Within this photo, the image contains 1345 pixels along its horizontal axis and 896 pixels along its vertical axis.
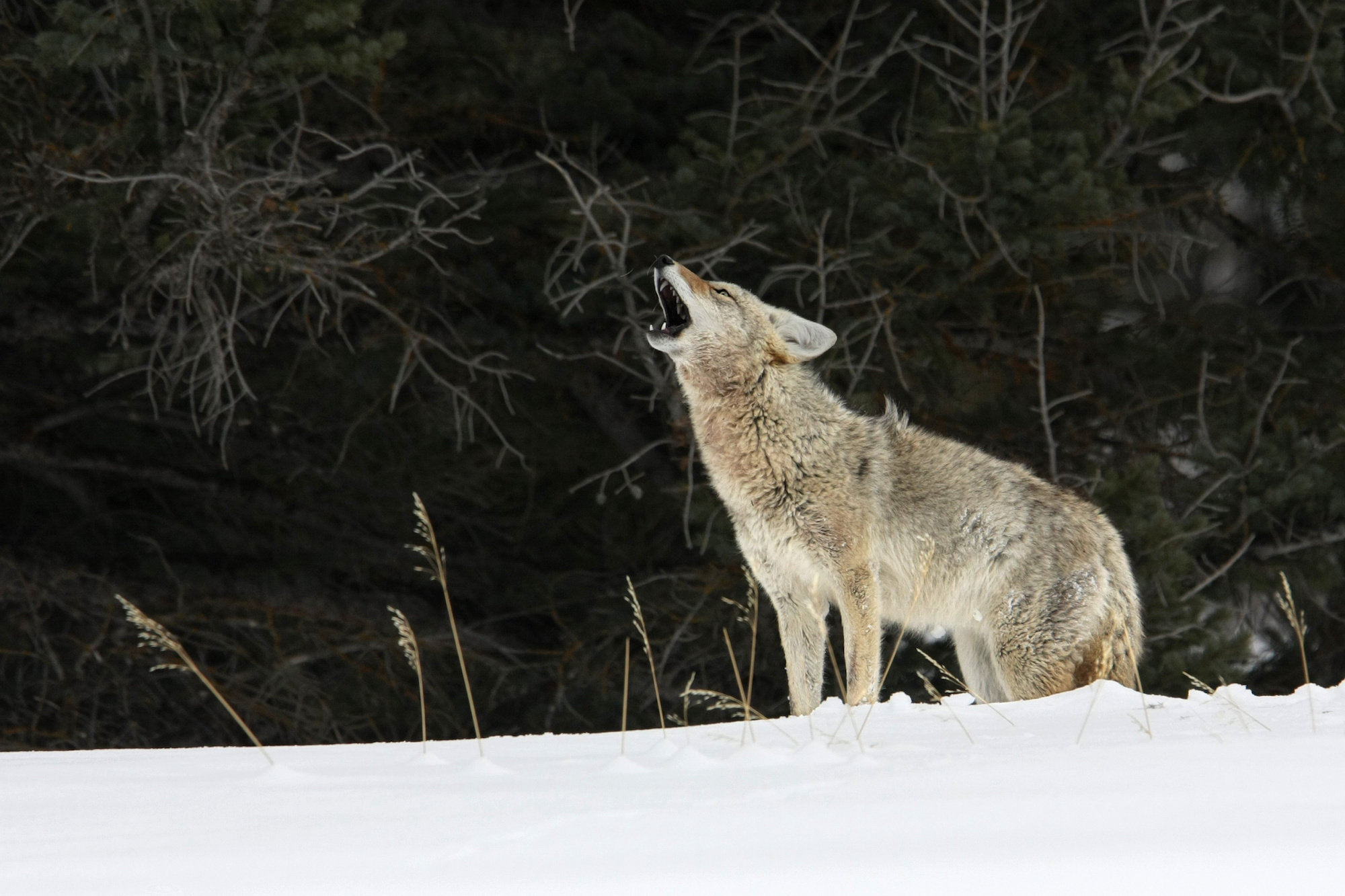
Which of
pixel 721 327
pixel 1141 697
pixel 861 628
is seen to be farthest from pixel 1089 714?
pixel 721 327

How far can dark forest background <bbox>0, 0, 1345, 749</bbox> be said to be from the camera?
8258mm

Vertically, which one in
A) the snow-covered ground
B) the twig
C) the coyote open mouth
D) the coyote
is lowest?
the twig

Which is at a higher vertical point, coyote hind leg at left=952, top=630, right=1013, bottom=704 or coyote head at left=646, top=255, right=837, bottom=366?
coyote head at left=646, top=255, right=837, bottom=366

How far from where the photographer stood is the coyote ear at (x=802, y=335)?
6.82 meters

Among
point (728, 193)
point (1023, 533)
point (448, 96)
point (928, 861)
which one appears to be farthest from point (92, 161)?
point (928, 861)

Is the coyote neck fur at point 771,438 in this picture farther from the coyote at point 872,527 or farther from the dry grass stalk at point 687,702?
the dry grass stalk at point 687,702

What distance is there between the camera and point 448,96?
995cm

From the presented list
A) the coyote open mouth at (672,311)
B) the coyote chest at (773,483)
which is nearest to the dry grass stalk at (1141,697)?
the coyote chest at (773,483)

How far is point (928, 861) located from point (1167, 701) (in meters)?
2.55

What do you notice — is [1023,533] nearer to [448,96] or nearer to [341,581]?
[448,96]

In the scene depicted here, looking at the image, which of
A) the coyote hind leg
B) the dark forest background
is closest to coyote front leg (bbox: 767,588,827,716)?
the coyote hind leg

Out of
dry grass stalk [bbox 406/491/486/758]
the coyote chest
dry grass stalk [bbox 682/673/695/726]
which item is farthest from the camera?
the coyote chest

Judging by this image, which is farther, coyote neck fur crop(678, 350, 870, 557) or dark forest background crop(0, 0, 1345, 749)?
dark forest background crop(0, 0, 1345, 749)

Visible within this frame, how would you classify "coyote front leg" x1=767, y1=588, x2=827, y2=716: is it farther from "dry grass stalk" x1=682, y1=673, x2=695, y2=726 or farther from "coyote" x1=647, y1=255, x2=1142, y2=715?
"dry grass stalk" x1=682, y1=673, x2=695, y2=726
